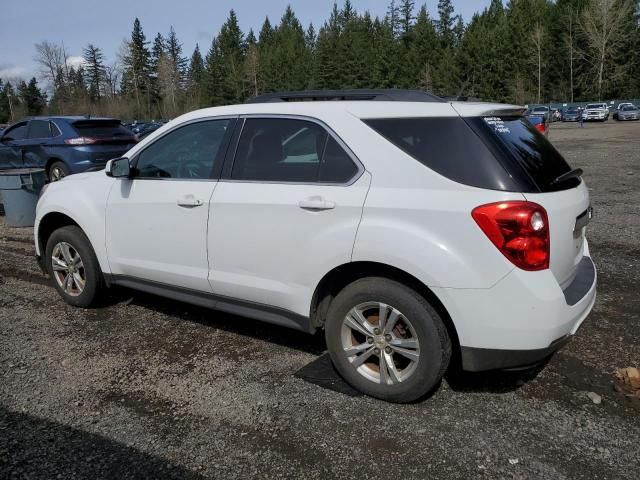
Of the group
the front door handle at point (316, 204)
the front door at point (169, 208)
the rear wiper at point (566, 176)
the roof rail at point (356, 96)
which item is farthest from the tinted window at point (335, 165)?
the rear wiper at point (566, 176)

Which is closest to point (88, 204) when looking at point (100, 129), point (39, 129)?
point (100, 129)

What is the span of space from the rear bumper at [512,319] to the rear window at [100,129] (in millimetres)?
10148

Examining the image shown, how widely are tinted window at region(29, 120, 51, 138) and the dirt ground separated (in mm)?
7780

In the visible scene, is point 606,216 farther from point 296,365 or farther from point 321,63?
point 321,63

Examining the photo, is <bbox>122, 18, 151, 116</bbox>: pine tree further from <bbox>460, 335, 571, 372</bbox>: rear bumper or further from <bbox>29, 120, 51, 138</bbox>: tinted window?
<bbox>460, 335, 571, 372</bbox>: rear bumper

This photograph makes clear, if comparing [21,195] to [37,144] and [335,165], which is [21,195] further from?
[335,165]

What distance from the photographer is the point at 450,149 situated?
312 cm

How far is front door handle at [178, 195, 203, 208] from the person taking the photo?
3.95 m

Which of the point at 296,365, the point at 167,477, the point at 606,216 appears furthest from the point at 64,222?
the point at 606,216

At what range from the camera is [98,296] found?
4.96 metres

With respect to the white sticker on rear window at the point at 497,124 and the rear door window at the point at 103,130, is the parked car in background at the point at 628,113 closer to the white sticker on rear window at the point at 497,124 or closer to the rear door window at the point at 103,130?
the rear door window at the point at 103,130

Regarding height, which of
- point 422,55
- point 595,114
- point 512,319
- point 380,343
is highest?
point 422,55

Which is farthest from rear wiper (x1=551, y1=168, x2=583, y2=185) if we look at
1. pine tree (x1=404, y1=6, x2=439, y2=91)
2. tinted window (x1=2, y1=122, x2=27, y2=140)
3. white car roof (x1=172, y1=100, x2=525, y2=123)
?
pine tree (x1=404, y1=6, x2=439, y2=91)

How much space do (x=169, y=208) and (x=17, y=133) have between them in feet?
32.8
